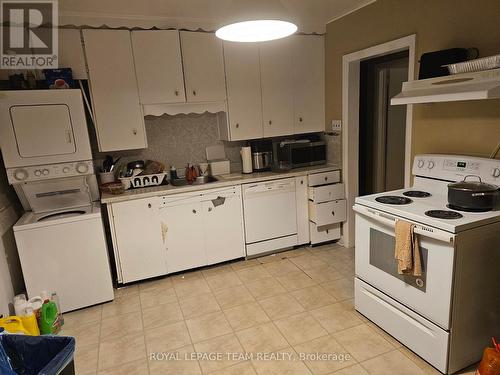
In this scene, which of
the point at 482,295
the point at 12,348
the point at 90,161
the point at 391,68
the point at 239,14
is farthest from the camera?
the point at 391,68

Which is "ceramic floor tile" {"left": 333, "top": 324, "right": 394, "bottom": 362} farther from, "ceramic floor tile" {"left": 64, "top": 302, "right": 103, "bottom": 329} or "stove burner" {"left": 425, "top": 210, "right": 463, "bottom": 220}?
"ceramic floor tile" {"left": 64, "top": 302, "right": 103, "bottom": 329}

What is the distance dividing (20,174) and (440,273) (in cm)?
298

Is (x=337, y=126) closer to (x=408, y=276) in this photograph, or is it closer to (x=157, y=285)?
(x=408, y=276)

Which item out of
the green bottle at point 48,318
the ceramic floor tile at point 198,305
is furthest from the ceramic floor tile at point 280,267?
the green bottle at point 48,318

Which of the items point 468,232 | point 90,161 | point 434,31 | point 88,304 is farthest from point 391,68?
point 88,304

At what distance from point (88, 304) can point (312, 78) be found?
3104 millimetres

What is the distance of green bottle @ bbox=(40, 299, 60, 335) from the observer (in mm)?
2410

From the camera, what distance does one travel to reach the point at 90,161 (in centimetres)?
278

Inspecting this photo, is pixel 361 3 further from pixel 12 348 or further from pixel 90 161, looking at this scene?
pixel 12 348

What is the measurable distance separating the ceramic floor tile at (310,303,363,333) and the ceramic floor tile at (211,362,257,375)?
25.1 inches

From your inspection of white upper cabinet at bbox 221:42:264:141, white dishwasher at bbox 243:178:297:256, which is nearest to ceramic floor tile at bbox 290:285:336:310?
white dishwasher at bbox 243:178:297:256

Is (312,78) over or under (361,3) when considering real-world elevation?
under

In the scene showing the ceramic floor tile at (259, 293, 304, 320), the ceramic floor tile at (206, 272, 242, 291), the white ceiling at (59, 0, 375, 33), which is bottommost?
the ceramic floor tile at (259, 293, 304, 320)

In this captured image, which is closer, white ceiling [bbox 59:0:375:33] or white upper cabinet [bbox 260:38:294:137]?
white ceiling [bbox 59:0:375:33]
